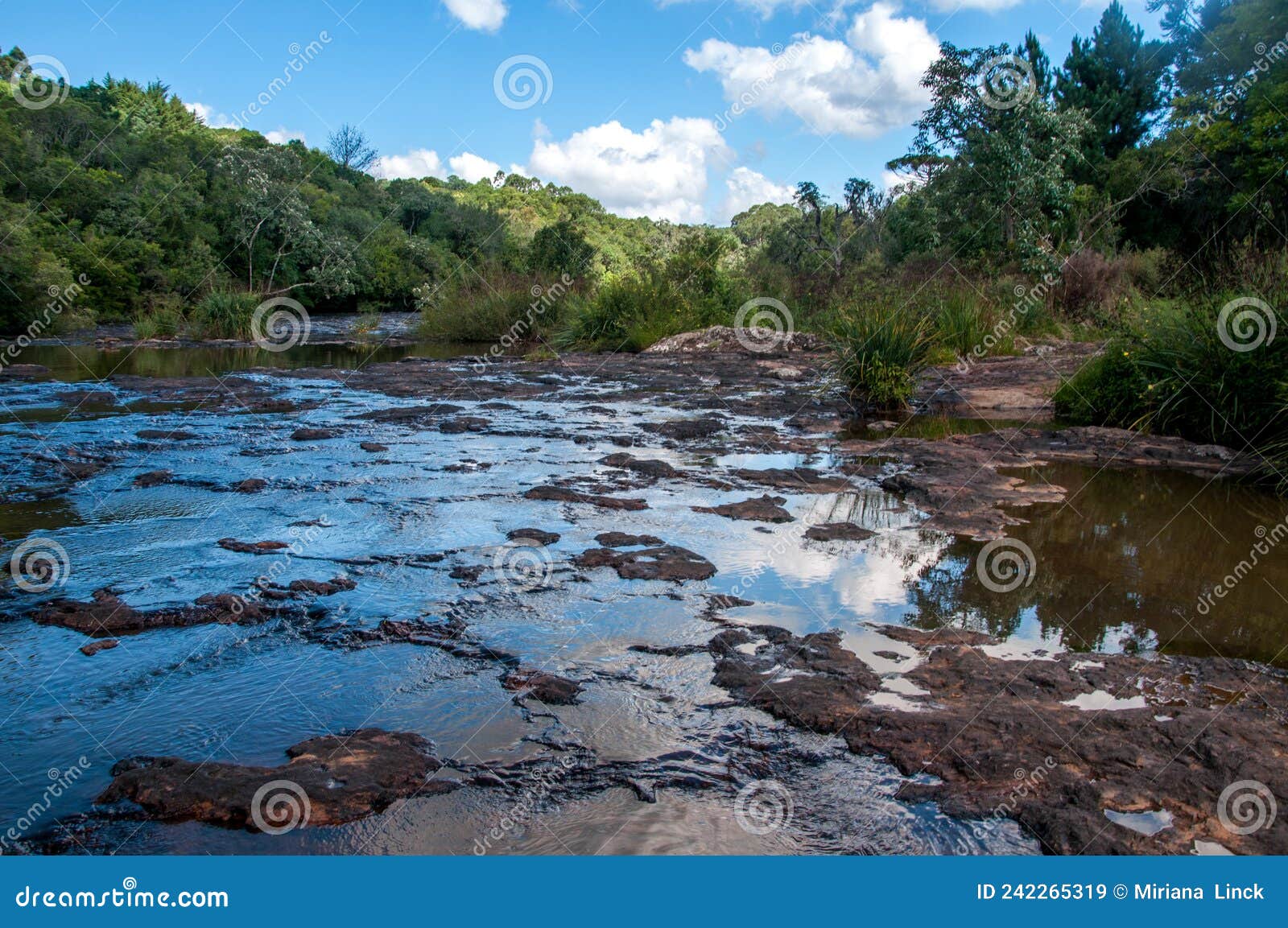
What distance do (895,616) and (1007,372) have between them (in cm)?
969

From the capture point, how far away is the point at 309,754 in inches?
121

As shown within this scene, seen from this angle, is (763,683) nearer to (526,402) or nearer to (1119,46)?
(526,402)

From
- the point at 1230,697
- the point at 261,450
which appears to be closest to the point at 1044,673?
the point at 1230,697

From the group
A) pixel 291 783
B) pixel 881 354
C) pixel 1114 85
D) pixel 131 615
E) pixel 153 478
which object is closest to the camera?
pixel 291 783

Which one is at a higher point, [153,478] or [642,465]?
[642,465]

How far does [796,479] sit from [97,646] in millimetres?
5291

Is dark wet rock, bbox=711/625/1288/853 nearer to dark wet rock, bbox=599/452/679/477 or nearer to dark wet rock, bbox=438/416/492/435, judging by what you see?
dark wet rock, bbox=599/452/679/477

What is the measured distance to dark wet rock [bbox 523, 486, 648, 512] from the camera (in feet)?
21.8

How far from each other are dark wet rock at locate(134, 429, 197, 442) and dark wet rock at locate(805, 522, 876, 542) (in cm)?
672

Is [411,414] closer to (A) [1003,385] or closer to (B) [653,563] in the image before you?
(B) [653,563]

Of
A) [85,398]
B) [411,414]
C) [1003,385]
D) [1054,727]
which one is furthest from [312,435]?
[1003,385]

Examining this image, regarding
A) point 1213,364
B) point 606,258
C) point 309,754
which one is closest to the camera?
point 309,754

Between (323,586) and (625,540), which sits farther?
(625,540)

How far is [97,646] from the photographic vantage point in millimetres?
3969
